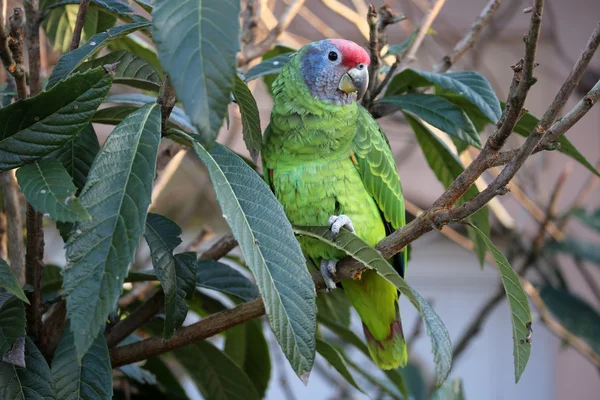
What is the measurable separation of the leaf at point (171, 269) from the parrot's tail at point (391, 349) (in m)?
0.52

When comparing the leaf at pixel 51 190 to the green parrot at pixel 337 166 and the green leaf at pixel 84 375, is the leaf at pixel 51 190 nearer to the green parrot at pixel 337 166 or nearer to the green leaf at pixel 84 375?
the green leaf at pixel 84 375

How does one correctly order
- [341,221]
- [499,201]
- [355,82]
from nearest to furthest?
[341,221] → [355,82] → [499,201]

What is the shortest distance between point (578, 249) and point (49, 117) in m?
1.79

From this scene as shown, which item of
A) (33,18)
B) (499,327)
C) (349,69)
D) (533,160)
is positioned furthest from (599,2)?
(33,18)

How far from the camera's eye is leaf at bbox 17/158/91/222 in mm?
572

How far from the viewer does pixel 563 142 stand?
90cm

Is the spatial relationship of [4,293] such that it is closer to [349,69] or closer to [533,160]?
[349,69]

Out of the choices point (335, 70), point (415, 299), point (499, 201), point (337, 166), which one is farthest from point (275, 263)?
point (499, 201)

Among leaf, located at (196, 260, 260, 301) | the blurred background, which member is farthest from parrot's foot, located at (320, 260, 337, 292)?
the blurred background

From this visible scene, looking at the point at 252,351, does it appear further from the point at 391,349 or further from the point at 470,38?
the point at 470,38

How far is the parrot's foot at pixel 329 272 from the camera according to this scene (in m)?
0.97

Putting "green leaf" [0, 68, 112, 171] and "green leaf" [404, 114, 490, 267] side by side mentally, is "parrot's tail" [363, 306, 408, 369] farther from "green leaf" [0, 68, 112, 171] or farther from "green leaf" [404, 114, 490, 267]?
"green leaf" [0, 68, 112, 171]

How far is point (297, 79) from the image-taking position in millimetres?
1133

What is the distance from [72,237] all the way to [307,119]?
608 millimetres
